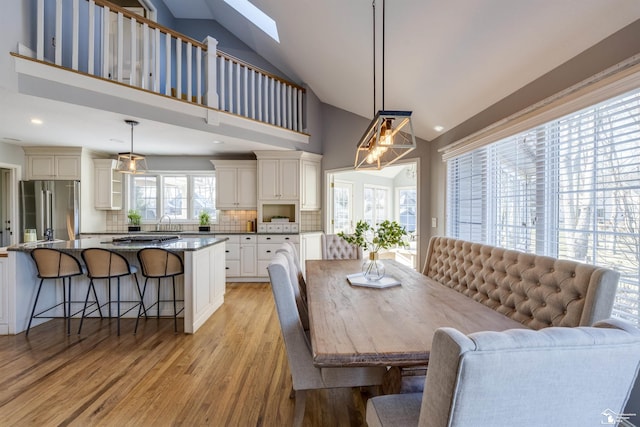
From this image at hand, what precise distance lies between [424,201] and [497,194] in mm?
1319

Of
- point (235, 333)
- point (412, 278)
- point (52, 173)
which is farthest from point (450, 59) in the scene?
point (52, 173)

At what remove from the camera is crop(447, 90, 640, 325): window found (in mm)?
1614

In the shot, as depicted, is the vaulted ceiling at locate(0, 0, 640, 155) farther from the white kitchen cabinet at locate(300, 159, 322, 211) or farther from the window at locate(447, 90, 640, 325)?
the white kitchen cabinet at locate(300, 159, 322, 211)

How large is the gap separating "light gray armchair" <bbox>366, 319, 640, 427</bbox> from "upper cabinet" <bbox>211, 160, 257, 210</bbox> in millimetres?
5001

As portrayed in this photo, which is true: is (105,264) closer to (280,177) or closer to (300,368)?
(300,368)

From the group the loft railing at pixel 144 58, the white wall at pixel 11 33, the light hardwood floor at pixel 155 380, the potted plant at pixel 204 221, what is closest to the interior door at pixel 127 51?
the loft railing at pixel 144 58

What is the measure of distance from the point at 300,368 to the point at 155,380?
4.49ft

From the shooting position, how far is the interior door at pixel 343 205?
283 inches

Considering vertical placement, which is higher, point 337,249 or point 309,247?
point 337,249

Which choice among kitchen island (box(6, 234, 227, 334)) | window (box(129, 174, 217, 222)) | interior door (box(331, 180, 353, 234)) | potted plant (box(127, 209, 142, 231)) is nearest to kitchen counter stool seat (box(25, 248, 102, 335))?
kitchen island (box(6, 234, 227, 334))

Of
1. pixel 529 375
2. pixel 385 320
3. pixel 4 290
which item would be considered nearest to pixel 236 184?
pixel 4 290

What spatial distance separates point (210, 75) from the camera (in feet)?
13.0

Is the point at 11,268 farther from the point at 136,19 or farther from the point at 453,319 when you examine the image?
the point at 453,319

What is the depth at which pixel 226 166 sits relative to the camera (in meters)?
5.44
